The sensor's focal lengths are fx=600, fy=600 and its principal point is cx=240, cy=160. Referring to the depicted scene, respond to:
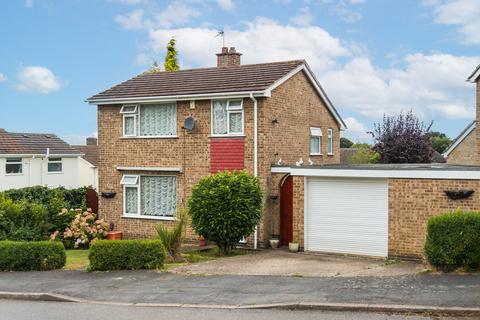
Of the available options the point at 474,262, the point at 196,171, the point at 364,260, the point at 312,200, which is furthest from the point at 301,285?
the point at 196,171

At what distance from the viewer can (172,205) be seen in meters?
22.0

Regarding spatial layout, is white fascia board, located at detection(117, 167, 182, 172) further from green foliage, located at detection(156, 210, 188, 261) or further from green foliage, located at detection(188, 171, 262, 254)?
green foliage, located at detection(156, 210, 188, 261)

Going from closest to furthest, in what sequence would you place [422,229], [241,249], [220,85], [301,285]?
[301,285]
[422,229]
[241,249]
[220,85]

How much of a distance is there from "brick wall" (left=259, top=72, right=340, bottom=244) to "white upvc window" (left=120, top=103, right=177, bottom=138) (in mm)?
3756

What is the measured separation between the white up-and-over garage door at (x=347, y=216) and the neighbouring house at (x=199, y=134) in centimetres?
152

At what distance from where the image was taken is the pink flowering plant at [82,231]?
22.2m

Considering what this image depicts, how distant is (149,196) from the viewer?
2258 cm

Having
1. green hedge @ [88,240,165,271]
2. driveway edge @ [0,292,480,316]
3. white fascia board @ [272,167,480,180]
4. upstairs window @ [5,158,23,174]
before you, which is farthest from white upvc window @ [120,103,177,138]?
upstairs window @ [5,158,23,174]

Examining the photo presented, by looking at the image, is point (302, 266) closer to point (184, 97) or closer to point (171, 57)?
point (184, 97)

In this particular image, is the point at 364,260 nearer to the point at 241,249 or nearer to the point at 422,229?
the point at 422,229

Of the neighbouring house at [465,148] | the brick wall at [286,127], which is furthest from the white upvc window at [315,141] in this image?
the neighbouring house at [465,148]

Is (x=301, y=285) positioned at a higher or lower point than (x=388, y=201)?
lower

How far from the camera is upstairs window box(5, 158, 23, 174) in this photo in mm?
37438

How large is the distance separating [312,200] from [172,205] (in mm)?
5911
